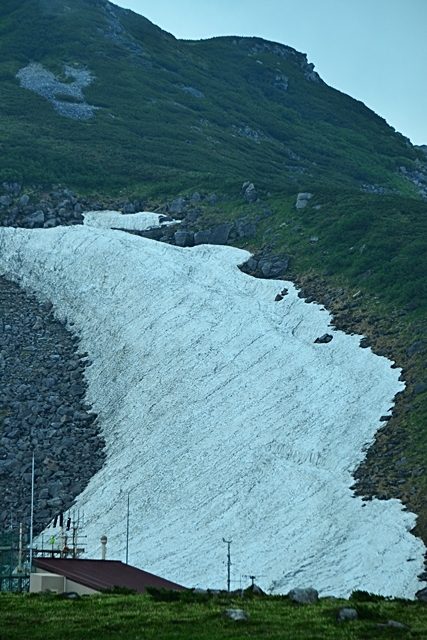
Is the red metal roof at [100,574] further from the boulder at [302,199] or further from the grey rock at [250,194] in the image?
the grey rock at [250,194]

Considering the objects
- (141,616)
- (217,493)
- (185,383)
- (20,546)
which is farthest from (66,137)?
(141,616)

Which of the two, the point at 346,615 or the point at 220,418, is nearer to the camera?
the point at 346,615

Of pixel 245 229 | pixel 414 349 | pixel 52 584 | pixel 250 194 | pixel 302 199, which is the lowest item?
pixel 52 584

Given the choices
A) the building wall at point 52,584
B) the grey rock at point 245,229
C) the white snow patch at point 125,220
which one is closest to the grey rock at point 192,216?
the white snow patch at point 125,220

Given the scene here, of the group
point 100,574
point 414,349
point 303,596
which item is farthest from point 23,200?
point 303,596

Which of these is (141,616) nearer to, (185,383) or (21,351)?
(185,383)

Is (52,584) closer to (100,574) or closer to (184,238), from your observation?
(100,574)

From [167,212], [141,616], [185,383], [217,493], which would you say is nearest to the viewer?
[141,616]

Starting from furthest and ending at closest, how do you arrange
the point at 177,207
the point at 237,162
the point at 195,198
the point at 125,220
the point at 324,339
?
the point at 237,162, the point at 195,198, the point at 177,207, the point at 125,220, the point at 324,339
